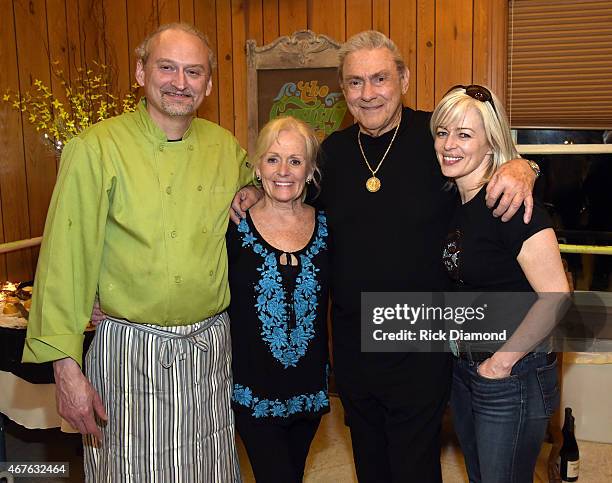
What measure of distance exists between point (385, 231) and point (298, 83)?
2.21 metres

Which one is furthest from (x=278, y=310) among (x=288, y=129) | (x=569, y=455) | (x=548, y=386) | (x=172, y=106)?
(x=569, y=455)

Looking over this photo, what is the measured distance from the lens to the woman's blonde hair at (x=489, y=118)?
171cm

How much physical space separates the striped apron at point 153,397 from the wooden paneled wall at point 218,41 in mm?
1986

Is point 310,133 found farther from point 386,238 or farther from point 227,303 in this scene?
point 227,303

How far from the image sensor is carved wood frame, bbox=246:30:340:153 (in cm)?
384

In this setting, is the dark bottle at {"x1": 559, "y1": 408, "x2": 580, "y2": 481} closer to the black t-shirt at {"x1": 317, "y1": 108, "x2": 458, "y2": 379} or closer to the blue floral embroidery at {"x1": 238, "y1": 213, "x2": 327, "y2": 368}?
the black t-shirt at {"x1": 317, "y1": 108, "x2": 458, "y2": 379}

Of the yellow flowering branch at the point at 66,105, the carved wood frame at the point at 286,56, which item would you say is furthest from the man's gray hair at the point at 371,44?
the carved wood frame at the point at 286,56

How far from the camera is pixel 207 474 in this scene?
1.96 m

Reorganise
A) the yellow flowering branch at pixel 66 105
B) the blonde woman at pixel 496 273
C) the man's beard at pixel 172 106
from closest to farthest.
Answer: the blonde woman at pixel 496 273 → the man's beard at pixel 172 106 → the yellow flowering branch at pixel 66 105

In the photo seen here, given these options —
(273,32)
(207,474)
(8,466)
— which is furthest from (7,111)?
(207,474)

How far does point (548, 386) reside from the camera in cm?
170

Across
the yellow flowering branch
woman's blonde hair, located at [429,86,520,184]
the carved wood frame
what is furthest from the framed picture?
woman's blonde hair, located at [429,86,520,184]

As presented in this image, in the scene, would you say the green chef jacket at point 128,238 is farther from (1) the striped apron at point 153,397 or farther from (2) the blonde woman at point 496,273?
(2) the blonde woman at point 496,273

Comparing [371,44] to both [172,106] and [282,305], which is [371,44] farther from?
[282,305]
